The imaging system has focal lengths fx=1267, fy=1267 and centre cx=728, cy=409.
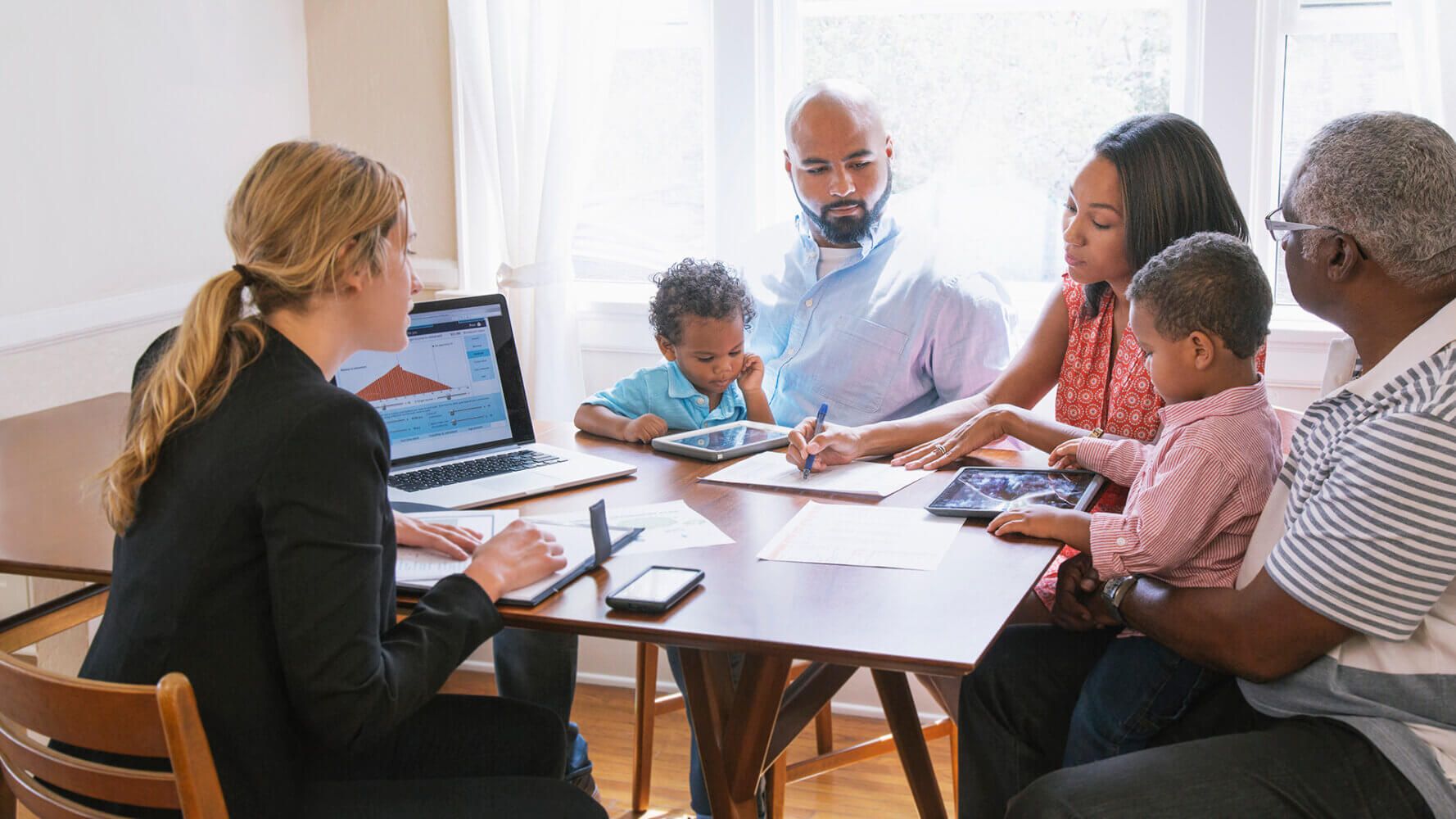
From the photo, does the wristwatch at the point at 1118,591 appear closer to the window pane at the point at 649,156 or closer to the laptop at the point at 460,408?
the laptop at the point at 460,408

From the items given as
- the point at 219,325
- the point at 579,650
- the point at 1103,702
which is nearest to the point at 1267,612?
the point at 1103,702

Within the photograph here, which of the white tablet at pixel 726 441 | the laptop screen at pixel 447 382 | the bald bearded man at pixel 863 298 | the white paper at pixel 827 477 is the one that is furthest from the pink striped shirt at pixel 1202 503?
the laptop screen at pixel 447 382

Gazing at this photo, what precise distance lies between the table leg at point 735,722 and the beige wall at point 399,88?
1981 mm

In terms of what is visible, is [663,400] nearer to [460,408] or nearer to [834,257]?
[460,408]

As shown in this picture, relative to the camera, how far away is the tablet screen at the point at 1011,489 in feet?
6.00

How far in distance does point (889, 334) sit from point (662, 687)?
1199 mm

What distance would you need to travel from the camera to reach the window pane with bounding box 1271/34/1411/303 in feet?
9.23

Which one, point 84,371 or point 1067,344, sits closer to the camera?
point 1067,344

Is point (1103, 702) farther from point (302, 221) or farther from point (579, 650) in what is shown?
point (579, 650)

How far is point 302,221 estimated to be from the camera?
56.1 inches

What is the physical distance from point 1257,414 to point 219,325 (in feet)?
4.27

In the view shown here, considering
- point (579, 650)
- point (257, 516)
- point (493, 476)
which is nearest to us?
point (257, 516)

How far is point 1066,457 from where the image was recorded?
78.7 inches

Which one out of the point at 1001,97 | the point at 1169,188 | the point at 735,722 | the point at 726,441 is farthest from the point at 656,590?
the point at 1001,97
